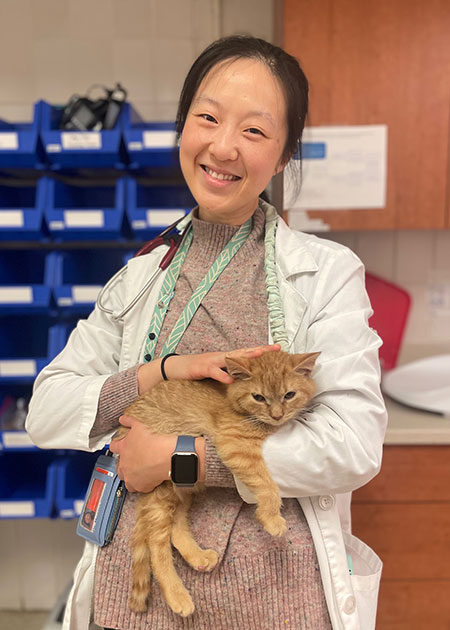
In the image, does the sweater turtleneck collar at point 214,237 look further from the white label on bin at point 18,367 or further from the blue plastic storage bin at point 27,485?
the blue plastic storage bin at point 27,485

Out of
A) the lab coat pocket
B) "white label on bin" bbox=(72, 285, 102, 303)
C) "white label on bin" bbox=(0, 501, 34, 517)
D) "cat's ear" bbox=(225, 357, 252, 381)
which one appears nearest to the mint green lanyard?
"cat's ear" bbox=(225, 357, 252, 381)

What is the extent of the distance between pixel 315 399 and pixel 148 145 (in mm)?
1111

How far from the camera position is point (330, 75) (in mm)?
1696

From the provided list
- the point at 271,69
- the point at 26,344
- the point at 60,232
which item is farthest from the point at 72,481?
the point at 271,69

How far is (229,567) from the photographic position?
0.89 m

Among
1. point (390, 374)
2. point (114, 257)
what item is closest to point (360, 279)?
point (390, 374)

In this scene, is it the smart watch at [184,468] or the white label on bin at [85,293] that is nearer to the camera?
the smart watch at [184,468]

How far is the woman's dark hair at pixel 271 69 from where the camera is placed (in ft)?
3.27

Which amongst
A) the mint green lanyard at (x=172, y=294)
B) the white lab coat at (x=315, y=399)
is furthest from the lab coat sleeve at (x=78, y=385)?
the mint green lanyard at (x=172, y=294)

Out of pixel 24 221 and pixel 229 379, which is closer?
pixel 229 379

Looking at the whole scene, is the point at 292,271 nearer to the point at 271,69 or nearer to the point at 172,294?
the point at 172,294

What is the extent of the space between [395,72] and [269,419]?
1333mm

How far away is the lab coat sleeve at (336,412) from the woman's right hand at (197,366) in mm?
108

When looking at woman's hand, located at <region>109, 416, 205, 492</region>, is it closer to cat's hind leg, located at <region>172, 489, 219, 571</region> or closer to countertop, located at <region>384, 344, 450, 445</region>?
cat's hind leg, located at <region>172, 489, 219, 571</region>
